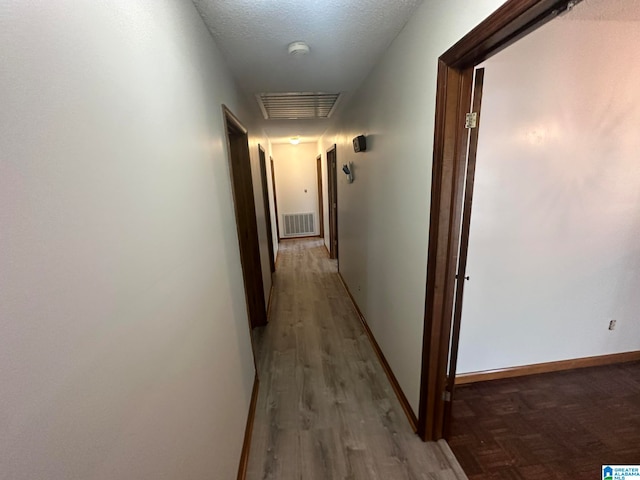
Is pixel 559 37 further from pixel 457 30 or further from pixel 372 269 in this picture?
pixel 372 269

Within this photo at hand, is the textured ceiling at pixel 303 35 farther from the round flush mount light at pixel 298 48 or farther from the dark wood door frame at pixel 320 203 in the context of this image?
the dark wood door frame at pixel 320 203

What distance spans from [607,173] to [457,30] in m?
1.68

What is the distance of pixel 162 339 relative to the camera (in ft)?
2.62

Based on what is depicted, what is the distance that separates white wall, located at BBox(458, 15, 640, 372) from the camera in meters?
1.68

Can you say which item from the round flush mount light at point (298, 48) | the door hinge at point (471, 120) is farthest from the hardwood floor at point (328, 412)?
the round flush mount light at point (298, 48)

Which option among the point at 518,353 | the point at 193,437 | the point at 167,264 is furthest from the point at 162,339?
the point at 518,353

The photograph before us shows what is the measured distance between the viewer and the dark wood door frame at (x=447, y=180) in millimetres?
923

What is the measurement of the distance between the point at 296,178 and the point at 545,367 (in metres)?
5.58

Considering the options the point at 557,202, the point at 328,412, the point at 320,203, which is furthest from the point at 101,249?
the point at 320,203

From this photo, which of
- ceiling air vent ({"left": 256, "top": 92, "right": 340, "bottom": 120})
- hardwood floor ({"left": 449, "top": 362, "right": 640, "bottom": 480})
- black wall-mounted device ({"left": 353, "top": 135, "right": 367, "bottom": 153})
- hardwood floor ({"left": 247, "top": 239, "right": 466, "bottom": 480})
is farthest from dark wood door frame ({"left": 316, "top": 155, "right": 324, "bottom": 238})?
hardwood floor ({"left": 449, "top": 362, "right": 640, "bottom": 480})

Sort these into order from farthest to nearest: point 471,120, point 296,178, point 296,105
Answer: point 296,178
point 296,105
point 471,120

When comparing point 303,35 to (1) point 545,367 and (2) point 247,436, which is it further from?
(1) point 545,367

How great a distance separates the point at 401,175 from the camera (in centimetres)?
174

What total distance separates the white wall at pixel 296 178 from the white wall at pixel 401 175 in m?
3.69
